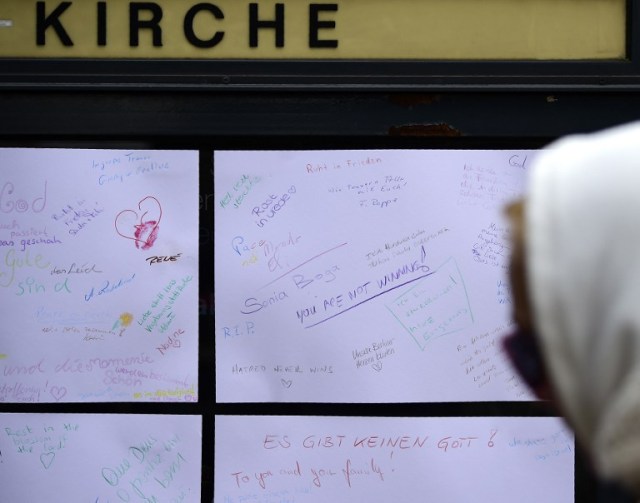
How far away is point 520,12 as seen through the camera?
10.00 ft

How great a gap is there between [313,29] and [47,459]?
1608 mm

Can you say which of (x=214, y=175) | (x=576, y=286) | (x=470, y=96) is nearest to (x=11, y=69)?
(x=214, y=175)

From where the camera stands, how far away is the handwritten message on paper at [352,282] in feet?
9.99

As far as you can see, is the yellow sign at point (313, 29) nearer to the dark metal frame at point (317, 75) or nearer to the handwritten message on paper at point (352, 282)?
the dark metal frame at point (317, 75)

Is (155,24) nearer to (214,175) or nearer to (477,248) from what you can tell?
(214,175)

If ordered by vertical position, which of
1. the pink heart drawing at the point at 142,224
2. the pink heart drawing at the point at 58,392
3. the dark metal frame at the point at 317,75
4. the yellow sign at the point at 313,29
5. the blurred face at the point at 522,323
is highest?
the yellow sign at the point at 313,29

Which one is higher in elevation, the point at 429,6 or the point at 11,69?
the point at 429,6

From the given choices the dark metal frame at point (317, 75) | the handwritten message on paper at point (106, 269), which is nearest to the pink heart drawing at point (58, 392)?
the handwritten message on paper at point (106, 269)

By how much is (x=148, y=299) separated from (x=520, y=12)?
1.49 metres

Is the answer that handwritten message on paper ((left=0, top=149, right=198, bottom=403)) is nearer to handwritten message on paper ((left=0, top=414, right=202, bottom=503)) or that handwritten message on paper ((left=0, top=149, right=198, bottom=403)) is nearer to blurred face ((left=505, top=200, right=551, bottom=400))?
handwritten message on paper ((left=0, top=414, right=202, bottom=503))

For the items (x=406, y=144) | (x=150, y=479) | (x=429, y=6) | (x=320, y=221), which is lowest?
(x=150, y=479)

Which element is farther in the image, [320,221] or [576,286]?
[320,221]

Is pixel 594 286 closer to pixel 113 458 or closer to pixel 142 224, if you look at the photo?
pixel 142 224

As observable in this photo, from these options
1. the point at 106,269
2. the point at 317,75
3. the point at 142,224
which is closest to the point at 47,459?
the point at 106,269
